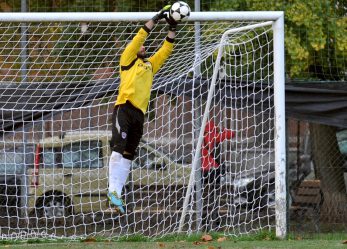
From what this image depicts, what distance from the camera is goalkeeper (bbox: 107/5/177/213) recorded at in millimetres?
11477

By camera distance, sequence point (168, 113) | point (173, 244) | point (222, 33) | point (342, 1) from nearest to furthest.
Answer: point (173, 244) → point (222, 33) → point (168, 113) → point (342, 1)

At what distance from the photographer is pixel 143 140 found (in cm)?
1404

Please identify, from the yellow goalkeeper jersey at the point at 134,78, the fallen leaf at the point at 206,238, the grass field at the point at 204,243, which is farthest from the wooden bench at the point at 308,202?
the yellow goalkeeper jersey at the point at 134,78

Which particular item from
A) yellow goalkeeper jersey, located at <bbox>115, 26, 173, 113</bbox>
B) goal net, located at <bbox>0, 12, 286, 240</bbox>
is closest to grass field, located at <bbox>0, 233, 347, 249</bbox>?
goal net, located at <bbox>0, 12, 286, 240</bbox>

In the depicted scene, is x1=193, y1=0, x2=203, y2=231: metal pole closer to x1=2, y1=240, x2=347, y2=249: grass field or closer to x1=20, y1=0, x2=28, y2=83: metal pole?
x1=2, y1=240, x2=347, y2=249: grass field

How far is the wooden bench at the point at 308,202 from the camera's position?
557 inches

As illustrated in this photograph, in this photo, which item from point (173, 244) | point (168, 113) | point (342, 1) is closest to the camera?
point (173, 244)

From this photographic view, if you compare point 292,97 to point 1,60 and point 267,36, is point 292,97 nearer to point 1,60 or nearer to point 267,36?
point 267,36

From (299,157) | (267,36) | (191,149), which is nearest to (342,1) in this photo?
(267,36)

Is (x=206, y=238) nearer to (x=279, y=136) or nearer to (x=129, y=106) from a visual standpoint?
(x=279, y=136)

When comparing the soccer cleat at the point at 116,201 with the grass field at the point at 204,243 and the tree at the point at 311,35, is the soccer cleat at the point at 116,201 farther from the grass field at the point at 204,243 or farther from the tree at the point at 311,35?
the tree at the point at 311,35

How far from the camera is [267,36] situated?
14500 mm

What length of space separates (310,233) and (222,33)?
312 cm

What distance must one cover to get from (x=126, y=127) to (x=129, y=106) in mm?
275
